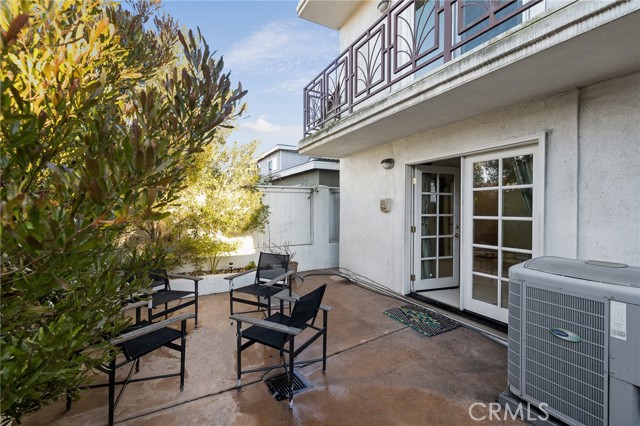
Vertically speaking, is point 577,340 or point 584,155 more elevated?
point 584,155

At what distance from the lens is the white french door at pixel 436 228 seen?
17.6 ft

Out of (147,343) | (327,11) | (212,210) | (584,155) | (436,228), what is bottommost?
(147,343)

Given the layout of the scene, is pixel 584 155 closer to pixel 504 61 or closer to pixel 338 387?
pixel 504 61

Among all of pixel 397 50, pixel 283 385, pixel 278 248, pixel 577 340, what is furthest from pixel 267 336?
pixel 278 248

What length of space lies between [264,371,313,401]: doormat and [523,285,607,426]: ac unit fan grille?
188cm

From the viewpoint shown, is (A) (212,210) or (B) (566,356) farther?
(A) (212,210)

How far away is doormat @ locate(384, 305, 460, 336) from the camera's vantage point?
4.02m

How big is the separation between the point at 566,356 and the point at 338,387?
6.05 ft

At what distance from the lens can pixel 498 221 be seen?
3.93 meters

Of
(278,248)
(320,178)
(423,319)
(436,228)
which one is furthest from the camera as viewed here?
(320,178)

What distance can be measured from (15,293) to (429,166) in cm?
544

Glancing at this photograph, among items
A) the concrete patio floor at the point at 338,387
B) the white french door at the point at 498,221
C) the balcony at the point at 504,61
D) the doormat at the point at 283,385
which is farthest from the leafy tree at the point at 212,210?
the white french door at the point at 498,221

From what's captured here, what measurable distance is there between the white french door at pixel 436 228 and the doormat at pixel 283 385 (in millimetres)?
3142

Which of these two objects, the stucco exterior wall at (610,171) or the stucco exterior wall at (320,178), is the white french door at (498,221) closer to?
the stucco exterior wall at (610,171)
